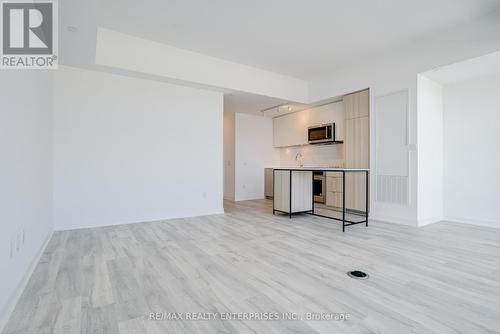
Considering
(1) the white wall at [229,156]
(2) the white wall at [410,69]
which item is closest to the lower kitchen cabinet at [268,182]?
(1) the white wall at [229,156]

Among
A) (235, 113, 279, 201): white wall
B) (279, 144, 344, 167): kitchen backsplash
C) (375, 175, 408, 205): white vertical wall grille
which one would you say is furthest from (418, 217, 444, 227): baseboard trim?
(235, 113, 279, 201): white wall

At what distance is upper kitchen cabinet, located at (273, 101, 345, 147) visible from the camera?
5.52 meters

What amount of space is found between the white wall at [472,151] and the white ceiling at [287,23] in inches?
53.3

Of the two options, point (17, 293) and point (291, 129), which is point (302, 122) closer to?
point (291, 129)

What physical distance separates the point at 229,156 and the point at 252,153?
68 cm

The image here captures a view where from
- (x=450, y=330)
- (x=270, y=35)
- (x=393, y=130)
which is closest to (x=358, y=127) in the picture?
(x=393, y=130)

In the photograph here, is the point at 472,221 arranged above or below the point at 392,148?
below

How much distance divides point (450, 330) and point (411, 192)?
295cm

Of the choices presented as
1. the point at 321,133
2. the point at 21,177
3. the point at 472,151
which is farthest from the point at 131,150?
the point at 472,151

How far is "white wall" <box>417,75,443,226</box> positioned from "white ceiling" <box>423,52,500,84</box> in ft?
0.51

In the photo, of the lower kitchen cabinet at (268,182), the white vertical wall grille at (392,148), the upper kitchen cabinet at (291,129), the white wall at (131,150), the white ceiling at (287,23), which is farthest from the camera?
the lower kitchen cabinet at (268,182)

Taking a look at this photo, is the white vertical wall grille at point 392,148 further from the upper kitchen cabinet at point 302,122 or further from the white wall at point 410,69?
the upper kitchen cabinet at point 302,122

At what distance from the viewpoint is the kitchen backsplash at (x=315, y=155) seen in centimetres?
597

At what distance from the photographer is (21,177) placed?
1.94 meters
